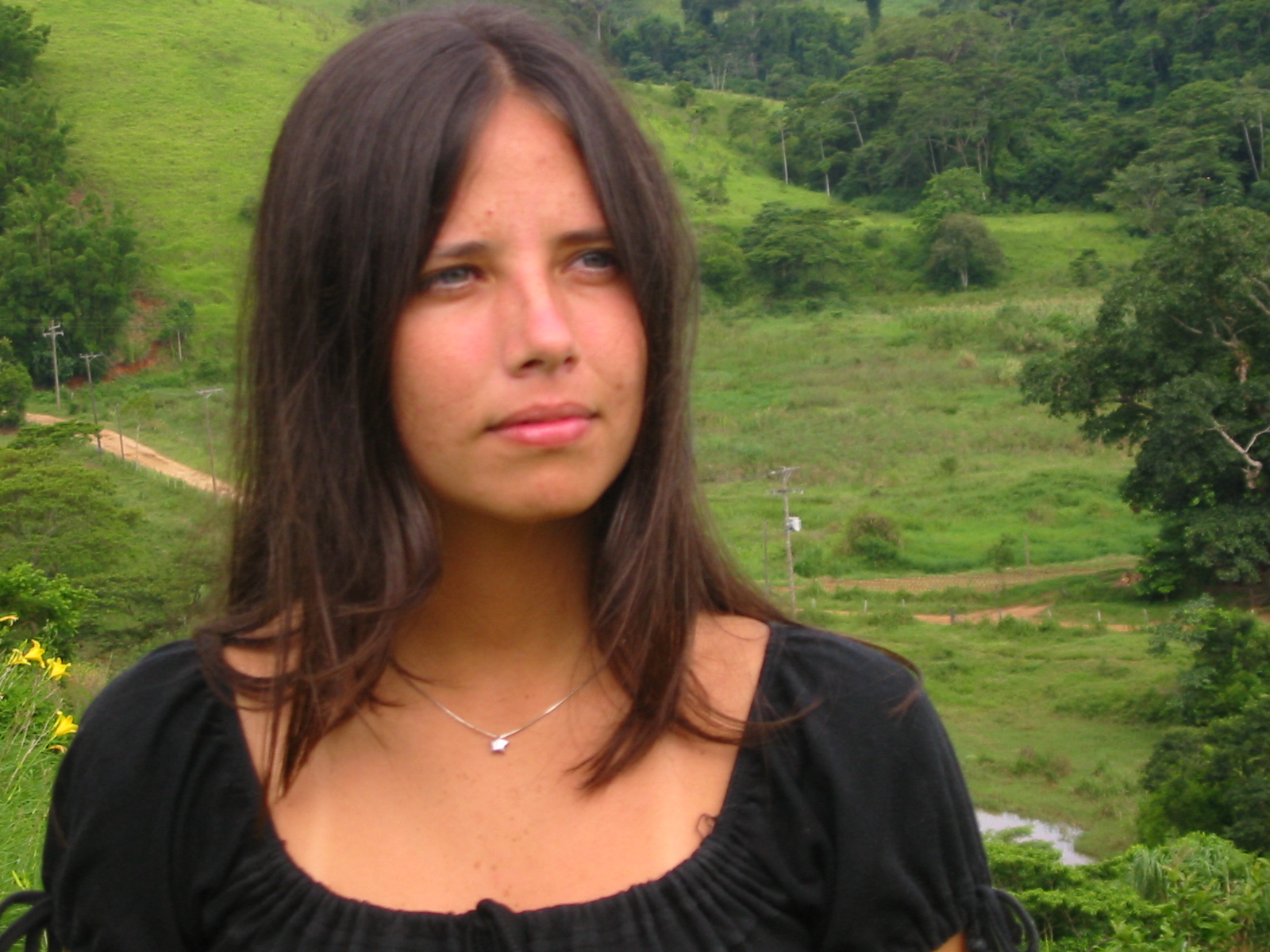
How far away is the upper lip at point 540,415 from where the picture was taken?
916mm

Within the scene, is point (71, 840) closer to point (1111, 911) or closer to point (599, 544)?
point (599, 544)

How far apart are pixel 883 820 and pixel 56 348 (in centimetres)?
2219

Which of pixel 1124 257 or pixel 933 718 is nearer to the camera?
Answer: pixel 933 718

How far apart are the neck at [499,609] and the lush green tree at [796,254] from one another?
33.2 metres

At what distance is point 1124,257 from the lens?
116ft

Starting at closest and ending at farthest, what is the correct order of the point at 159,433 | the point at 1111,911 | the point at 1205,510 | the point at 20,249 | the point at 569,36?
the point at 569,36, the point at 1111,911, the point at 1205,510, the point at 159,433, the point at 20,249

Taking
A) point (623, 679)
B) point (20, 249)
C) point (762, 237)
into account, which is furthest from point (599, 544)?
point (762, 237)

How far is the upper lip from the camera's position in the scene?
0.92 m

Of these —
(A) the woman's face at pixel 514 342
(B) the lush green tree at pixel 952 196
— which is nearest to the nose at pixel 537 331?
(A) the woman's face at pixel 514 342

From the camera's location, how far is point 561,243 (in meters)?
0.95

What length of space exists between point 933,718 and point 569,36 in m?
0.58

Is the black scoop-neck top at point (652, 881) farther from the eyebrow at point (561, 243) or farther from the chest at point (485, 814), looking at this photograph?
the eyebrow at point (561, 243)

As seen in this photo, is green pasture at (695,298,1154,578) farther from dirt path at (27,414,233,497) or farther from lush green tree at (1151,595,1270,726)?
dirt path at (27,414,233,497)

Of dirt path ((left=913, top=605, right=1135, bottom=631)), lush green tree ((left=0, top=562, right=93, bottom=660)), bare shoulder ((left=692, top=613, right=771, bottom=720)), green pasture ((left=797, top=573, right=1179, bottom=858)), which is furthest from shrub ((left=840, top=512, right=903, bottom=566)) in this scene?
bare shoulder ((left=692, top=613, right=771, bottom=720))
